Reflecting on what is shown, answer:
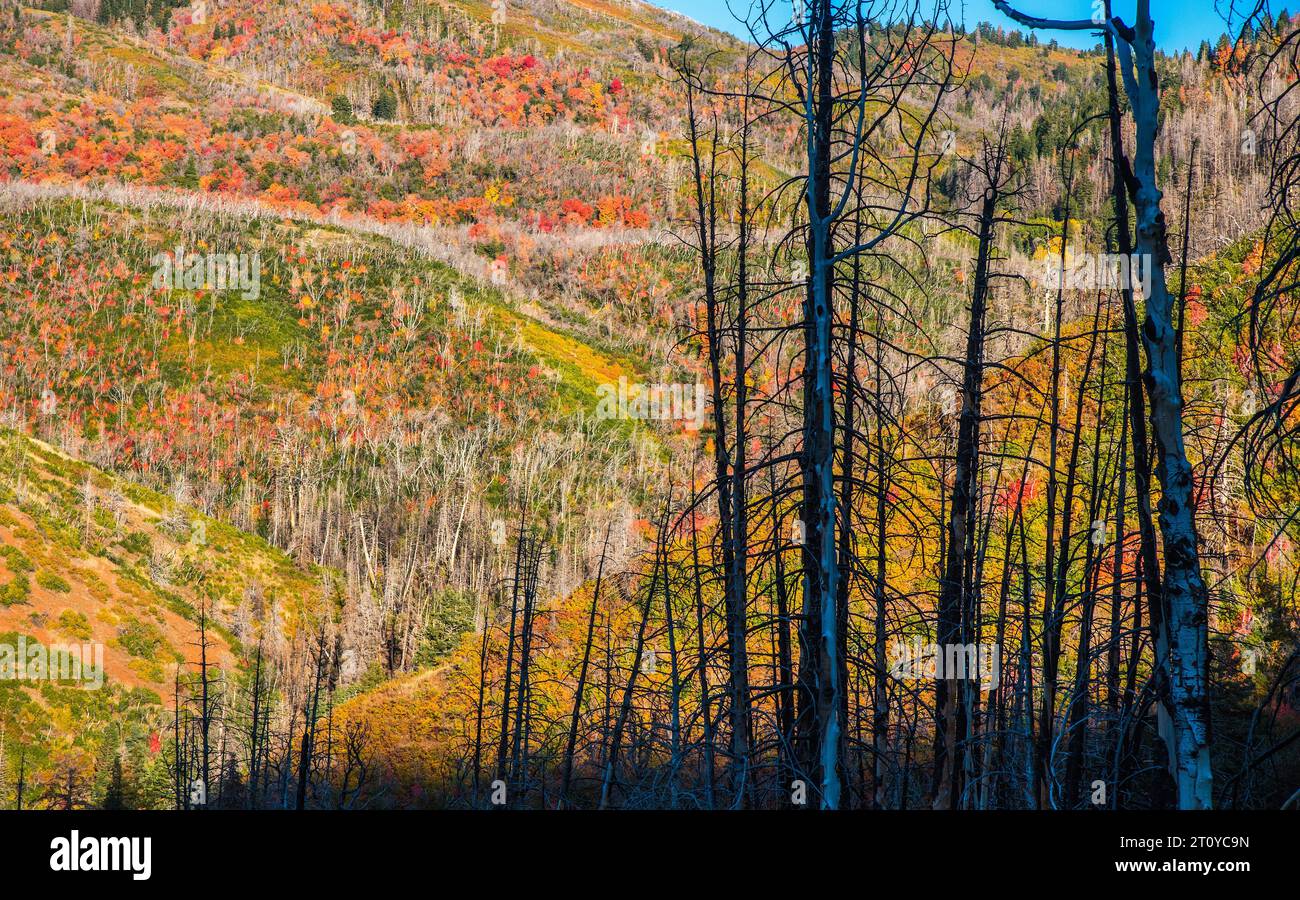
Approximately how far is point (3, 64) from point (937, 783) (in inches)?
4475

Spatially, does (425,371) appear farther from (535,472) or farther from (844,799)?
(844,799)

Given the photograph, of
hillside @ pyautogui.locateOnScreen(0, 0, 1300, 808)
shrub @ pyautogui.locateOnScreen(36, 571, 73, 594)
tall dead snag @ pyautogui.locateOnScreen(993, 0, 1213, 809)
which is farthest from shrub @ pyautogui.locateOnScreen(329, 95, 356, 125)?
tall dead snag @ pyautogui.locateOnScreen(993, 0, 1213, 809)

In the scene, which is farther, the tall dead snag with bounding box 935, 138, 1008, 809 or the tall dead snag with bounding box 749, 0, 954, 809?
the tall dead snag with bounding box 935, 138, 1008, 809

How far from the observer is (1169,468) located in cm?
431

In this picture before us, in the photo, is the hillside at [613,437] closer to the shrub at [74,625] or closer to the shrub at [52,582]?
the shrub at [74,625]

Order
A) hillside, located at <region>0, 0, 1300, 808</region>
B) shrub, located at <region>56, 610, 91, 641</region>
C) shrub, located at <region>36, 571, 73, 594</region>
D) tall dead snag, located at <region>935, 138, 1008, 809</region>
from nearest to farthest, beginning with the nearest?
hillside, located at <region>0, 0, 1300, 808</region>, tall dead snag, located at <region>935, 138, 1008, 809</region>, shrub, located at <region>56, 610, 91, 641</region>, shrub, located at <region>36, 571, 73, 594</region>

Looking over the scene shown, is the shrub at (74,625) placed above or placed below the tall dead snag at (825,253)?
below

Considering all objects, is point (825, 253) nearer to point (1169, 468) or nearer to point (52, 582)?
point (1169, 468)

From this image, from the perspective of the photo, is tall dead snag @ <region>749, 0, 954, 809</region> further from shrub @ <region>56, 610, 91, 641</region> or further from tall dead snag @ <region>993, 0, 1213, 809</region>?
shrub @ <region>56, 610, 91, 641</region>

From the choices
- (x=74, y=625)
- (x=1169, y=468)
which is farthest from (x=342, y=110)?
(x=1169, y=468)

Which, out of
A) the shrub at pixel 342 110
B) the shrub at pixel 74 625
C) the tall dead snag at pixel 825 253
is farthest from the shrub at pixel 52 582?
the shrub at pixel 342 110

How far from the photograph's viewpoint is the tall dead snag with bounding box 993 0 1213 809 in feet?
13.7

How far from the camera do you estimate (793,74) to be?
5223 millimetres

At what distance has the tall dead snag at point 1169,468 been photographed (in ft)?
13.7
